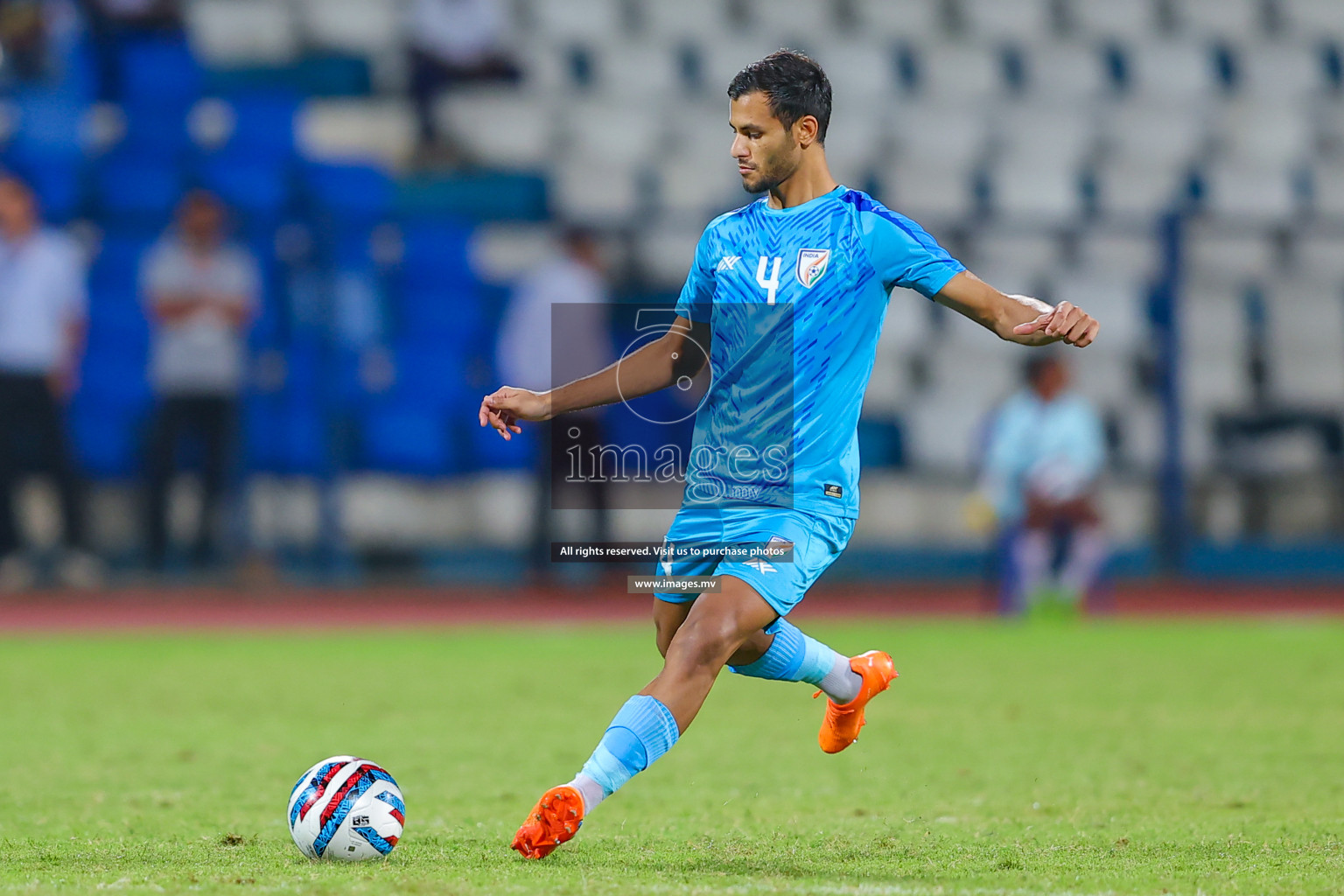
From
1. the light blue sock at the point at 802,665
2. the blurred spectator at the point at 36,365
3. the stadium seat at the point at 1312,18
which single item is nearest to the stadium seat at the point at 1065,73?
the stadium seat at the point at 1312,18

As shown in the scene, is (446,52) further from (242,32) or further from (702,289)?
(702,289)

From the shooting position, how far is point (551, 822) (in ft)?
15.3

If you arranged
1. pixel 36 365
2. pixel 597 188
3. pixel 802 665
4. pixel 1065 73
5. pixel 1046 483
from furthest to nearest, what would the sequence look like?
pixel 1065 73, pixel 597 188, pixel 36 365, pixel 1046 483, pixel 802 665

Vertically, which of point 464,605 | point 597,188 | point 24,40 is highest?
point 24,40

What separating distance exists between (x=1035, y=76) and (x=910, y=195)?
2.95 m

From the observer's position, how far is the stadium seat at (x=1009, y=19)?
1925 cm

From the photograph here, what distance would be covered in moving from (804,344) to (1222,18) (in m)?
16.6

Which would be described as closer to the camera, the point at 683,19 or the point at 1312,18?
the point at 683,19

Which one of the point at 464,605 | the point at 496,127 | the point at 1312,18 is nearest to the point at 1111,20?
the point at 1312,18

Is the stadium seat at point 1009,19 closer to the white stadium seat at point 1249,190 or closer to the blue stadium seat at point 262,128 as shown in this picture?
the white stadium seat at point 1249,190

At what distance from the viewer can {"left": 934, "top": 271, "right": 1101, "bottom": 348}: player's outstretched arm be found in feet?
15.6

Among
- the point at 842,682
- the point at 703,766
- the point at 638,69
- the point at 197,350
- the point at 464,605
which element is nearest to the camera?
the point at 842,682

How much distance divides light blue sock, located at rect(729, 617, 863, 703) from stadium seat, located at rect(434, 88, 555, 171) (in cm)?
1139

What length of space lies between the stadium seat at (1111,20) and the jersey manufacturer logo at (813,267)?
15411 mm
